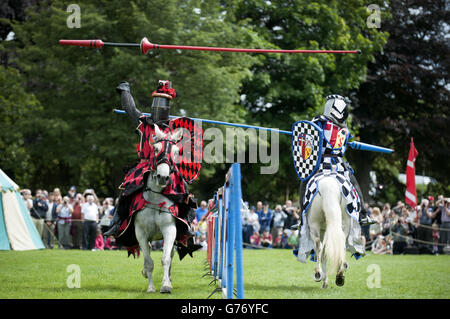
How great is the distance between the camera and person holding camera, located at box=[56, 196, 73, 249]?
2190 cm

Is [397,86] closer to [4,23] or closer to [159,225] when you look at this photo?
[4,23]

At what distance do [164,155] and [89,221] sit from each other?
45.5ft

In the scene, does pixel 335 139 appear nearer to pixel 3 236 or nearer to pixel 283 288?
pixel 283 288

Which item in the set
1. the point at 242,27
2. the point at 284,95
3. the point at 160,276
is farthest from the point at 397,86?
the point at 160,276

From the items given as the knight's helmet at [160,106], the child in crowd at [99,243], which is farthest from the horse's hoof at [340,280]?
the child in crowd at [99,243]

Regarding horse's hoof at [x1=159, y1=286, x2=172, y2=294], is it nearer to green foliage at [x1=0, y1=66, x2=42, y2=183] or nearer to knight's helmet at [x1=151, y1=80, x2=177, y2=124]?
knight's helmet at [x1=151, y1=80, x2=177, y2=124]

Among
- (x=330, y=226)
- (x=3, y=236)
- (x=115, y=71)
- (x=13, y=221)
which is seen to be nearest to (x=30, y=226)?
(x=13, y=221)

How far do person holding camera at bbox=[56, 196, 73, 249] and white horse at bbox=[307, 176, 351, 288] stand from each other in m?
13.9

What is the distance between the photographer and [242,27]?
27.2 m

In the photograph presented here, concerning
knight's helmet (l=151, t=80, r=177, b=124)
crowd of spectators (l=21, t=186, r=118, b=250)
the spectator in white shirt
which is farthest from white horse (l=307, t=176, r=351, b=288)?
crowd of spectators (l=21, t=186, r=118, b=250)

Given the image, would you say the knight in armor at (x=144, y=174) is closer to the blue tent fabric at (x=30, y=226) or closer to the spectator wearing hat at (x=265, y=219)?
the blue tent fabric at (x=30, y=226)

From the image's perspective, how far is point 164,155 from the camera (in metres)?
8.47

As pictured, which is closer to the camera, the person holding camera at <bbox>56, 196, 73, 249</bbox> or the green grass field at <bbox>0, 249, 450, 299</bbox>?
the green grass field at <bbox>0, 249, 450, 299</bbox>
